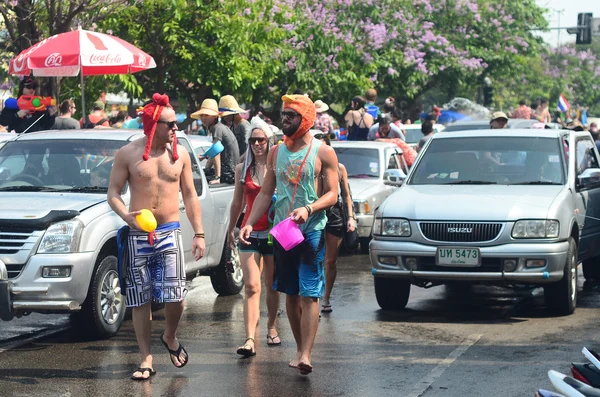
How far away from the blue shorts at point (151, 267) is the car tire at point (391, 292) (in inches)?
123

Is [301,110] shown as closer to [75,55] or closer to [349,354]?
[349,354]

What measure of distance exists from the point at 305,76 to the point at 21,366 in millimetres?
19151

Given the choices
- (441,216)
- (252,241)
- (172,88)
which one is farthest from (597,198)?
(172,88)

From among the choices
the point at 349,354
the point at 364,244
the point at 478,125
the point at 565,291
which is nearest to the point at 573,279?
the point at 565,291

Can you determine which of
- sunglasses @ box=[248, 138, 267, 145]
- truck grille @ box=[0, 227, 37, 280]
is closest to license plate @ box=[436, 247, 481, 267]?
sunglasses @ box=[248, 138, 267, 145]

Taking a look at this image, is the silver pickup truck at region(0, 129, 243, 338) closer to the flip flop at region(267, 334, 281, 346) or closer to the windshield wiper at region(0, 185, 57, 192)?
the windshield wiper at region(0, 185, 57, 192)

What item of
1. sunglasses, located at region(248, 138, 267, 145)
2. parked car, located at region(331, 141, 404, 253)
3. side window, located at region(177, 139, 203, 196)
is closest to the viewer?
sunglasses, located at region(248, 138, 267, 145)

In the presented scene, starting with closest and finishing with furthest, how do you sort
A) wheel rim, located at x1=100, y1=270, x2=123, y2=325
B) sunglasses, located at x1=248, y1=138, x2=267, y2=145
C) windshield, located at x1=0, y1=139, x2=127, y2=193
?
sunglasses, located at x1=248, y1=138, x2=267, y2=145, wheel rim, located at x1=100, y1=270, x2=123, y2=325, windshield, located at x1=0, y1=139, x2=127, y2=193

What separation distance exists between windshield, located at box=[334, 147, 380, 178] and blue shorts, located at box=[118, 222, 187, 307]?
357 inches

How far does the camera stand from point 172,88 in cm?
2391

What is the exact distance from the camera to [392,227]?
1028 cm

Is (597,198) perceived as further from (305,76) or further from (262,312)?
(305,76)

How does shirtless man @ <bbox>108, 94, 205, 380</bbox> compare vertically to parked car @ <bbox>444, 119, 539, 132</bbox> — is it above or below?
above

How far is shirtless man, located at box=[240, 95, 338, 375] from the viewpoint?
7703 mm
